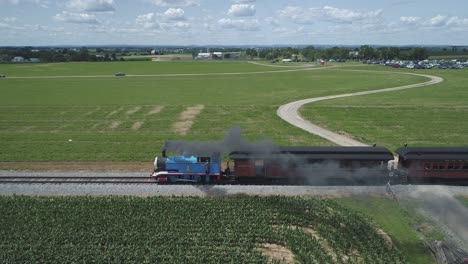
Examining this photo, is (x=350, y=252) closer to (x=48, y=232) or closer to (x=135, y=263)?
(x=135, y=263)

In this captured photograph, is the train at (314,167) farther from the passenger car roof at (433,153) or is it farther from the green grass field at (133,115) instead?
the green grass field at (133,115)

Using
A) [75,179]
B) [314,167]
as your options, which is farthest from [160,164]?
[314,167]

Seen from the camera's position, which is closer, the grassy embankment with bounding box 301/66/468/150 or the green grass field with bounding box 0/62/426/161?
the green grass field with bounding box 0/62/426/161

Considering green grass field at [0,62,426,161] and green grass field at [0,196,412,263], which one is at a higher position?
green grass field at [0,62,426,161]

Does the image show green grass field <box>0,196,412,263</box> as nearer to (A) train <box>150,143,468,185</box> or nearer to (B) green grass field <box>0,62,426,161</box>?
(A) train <box>150,143,468,185</box>

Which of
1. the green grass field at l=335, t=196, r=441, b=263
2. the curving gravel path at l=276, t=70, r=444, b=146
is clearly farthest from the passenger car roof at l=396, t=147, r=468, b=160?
the curving gravel path at l=276, t=70, r=444, b=146

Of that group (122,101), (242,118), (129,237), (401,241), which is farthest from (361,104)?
(129,237)
